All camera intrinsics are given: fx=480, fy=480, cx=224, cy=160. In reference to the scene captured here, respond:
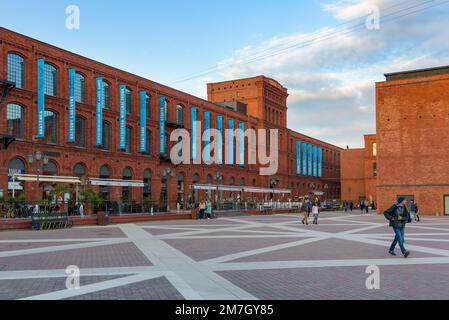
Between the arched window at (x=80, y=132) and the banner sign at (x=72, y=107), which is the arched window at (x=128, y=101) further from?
the banner sign at (x=72, y=107)

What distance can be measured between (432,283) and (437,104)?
39.7 metres

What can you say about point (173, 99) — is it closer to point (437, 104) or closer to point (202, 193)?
point (202, 193)

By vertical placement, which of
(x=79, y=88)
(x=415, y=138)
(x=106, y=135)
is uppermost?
(x=79, y=88)

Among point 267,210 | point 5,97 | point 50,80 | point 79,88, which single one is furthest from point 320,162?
point 5,97

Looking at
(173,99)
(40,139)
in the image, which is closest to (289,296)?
(40,139)

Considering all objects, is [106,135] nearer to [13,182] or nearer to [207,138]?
[13,182]

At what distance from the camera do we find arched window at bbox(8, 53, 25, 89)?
3622 centimetres

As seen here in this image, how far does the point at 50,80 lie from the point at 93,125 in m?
5.64

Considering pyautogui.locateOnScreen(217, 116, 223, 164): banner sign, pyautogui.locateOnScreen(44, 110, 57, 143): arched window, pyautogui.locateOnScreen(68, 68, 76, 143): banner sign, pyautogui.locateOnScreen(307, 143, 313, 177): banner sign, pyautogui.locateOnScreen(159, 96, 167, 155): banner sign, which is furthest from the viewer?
pyautogui.locateOnScreen(307, 143, 313, 177): banner sign

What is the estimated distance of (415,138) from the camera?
4591cm

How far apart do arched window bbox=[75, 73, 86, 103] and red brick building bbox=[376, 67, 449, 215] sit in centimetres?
2841

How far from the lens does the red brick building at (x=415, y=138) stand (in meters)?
44.6

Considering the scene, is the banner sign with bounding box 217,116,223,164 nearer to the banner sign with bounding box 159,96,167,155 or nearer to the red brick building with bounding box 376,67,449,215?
the banner sign with bounding box 159,96,167,155

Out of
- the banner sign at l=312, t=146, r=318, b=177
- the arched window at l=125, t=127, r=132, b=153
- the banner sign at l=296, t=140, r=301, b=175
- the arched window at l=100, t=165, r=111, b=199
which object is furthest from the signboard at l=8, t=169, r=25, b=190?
the banner sign at l=312, t=146, r=318, b=177
